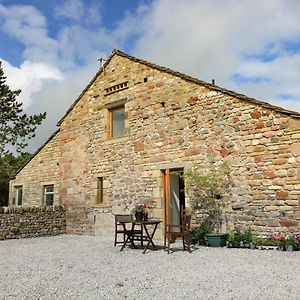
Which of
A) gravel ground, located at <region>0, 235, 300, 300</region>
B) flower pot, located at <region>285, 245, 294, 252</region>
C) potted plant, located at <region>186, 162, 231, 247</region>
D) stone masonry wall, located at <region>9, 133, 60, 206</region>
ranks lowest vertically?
gravel ground, located at <region>0, 235, 300, 300</region>

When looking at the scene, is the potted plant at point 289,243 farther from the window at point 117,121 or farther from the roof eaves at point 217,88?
the window at point 117,121

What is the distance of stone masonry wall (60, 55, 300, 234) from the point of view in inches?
309

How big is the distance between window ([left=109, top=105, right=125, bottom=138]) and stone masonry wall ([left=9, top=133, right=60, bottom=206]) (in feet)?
11.0

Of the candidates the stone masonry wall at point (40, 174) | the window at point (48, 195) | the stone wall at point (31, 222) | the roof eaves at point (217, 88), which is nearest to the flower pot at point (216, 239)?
the roof eaves at point (217, 88)

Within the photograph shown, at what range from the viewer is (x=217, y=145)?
8.94m

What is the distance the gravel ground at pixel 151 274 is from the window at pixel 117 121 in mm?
5125

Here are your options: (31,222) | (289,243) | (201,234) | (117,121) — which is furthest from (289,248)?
(31,222)

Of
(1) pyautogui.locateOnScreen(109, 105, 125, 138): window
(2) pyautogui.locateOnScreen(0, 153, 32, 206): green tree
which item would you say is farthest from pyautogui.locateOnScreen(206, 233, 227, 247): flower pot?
(2) pyautogui.locateOnScreen(0, 153, 32, 206): green tree

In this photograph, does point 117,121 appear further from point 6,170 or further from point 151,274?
point 6,170

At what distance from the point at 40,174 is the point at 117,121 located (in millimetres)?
5113

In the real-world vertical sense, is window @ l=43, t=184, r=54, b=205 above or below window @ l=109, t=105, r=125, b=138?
below

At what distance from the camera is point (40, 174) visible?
14867 millimetres

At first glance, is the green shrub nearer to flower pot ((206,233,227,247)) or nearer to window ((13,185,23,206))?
flower pot ((206,233,227,247))

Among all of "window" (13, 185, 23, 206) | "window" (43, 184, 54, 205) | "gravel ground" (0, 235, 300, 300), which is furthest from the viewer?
"window" (13, 185, 23, 206)
